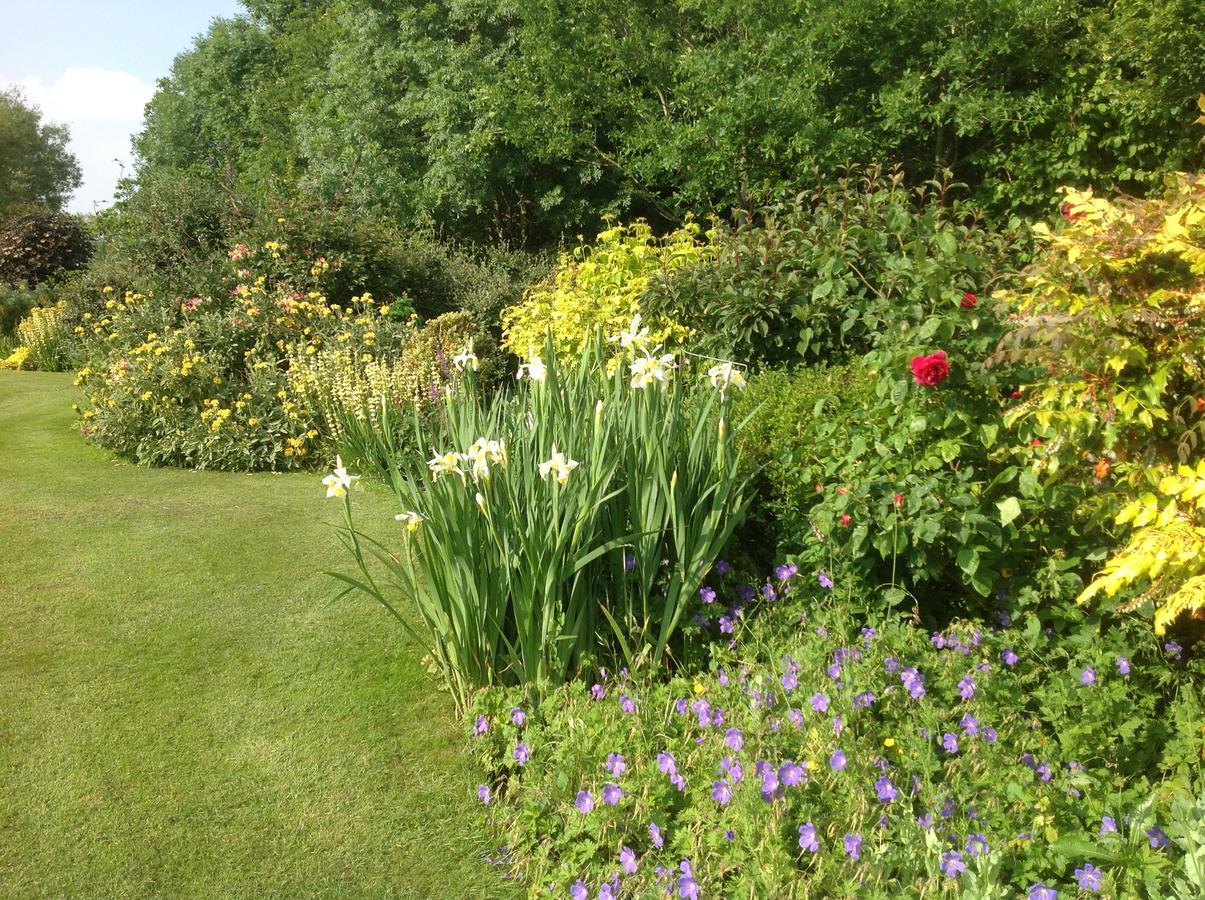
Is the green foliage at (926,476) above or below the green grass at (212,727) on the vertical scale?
above

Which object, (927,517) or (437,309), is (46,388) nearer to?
(437,309)

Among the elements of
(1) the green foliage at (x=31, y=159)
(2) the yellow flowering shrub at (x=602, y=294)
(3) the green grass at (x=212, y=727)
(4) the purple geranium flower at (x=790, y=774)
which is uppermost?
(1) the green foliage at (x=31, y=159)

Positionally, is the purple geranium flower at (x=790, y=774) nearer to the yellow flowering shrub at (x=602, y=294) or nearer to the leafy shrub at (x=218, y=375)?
the yellow flowering shrub at (x=602, y=294)

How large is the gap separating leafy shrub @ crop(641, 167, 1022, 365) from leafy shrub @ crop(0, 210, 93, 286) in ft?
46.0

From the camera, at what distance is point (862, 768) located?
7.83 feet

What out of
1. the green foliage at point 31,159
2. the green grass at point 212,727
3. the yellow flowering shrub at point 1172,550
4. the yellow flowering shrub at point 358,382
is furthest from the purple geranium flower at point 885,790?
the green foliage at point 31,159

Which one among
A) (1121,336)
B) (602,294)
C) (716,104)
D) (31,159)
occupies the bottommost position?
(602,294)

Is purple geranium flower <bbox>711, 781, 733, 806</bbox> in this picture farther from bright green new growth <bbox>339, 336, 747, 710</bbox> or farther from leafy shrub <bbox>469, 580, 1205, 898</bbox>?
bright green new growth <bbox>339, 336, 747, 710</bbox>

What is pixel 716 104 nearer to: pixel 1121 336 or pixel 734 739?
pixel 1121 336

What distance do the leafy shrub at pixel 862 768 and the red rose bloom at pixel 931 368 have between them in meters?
0.83

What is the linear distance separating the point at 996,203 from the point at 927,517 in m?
7.85

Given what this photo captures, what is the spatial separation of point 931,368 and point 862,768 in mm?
1278

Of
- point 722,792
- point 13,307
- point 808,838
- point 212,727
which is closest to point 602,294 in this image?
point 212,727

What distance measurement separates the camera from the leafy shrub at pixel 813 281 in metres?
4.43
